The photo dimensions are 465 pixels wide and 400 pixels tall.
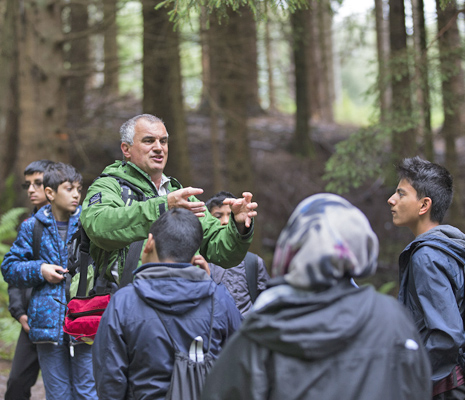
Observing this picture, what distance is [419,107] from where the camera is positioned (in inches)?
322

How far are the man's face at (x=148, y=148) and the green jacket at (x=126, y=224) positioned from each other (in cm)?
7

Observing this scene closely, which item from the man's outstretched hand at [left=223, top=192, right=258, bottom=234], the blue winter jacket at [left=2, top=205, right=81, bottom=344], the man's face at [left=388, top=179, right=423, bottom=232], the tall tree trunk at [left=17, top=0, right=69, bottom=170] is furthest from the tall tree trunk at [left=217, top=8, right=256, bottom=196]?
the man's outstretched hand at [left=223, top=192, right=258, bottom=234]

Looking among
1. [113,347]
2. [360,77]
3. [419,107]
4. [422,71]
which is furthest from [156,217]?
[360,77]

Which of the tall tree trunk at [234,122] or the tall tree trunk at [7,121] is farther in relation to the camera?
the tall tree trunk at [7,121]

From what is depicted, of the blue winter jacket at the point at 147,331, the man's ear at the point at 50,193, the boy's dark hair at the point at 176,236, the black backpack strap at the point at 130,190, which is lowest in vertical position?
the blue winter jacket at the point at 147,331

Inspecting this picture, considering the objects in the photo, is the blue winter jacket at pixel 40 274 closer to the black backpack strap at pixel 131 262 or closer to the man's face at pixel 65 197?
the man's face at pixel 65 197

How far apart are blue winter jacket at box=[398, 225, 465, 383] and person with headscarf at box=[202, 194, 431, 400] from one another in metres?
1.17

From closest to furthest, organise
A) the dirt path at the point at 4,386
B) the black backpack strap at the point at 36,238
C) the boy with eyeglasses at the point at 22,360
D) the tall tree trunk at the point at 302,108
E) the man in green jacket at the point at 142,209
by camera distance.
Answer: the man in green jacket at the point at 142,209, the black backpack strap at the point at 36,238, the boy with eyeglasses at the point at 22,360, the dirt path at the point at 4,386, the tall tree trunk at the point at 302,108

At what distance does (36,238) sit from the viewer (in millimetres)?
4871

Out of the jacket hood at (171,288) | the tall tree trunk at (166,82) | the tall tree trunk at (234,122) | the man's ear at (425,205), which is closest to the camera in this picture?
the jacket hood at (171,288)

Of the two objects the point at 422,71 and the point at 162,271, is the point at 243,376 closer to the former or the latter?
the point at 162,271

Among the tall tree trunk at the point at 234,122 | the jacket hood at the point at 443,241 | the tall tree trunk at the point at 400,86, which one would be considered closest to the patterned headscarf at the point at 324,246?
the jacket hood at the point at 443,241

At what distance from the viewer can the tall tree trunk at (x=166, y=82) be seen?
997 centimetres

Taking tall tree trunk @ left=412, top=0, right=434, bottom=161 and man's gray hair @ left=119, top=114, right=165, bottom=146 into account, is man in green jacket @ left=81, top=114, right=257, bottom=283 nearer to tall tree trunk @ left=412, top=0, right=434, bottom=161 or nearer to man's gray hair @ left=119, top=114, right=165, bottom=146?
man's gray hair @ left=119, top=114, right=165, bottom=146
